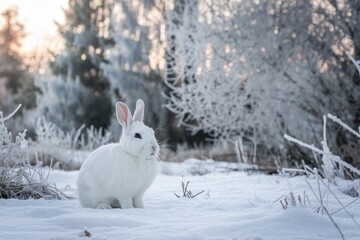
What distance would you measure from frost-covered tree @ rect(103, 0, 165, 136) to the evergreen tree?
947mm

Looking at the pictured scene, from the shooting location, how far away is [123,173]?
144 inches

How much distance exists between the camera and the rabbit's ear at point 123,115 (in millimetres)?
3902

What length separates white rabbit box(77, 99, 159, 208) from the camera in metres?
3.66

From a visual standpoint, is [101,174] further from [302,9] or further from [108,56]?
[108,56]

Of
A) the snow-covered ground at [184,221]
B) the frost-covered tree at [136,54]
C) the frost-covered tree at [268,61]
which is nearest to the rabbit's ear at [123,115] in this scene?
the snow-covered ground at [184,221]

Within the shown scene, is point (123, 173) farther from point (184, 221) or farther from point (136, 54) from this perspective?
point (136, 54)

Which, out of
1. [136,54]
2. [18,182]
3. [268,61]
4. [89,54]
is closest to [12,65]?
[89,54]

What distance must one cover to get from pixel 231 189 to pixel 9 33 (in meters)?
34.7

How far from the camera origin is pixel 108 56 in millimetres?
18203

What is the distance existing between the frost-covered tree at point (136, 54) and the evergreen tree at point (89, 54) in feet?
3.11

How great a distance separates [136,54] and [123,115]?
46.7 ft

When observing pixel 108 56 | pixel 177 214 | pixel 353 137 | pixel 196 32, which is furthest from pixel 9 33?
pixel 177 214

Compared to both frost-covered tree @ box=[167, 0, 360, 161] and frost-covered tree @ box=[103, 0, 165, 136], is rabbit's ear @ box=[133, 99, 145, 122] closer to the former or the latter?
frost-covered tree @ box=[167, 0, 360, 161]

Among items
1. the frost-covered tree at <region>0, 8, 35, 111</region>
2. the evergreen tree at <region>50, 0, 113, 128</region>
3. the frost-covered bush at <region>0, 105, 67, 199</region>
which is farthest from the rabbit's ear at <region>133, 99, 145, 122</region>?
the frost-covered tree at <region>0, 8, 35, 111</region>
